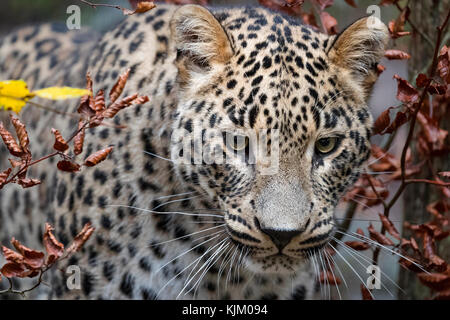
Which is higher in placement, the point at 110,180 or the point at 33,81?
the point at 33,81

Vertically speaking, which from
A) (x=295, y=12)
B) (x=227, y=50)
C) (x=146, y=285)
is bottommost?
(x=146, y=285)

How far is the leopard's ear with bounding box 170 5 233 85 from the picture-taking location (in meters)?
4.12

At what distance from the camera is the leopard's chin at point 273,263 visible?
13.2ft

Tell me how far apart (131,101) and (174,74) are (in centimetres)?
Answer: 112

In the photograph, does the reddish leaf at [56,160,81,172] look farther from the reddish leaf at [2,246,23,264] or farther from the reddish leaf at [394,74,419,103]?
the reddish leaf at [394,74,419,103]

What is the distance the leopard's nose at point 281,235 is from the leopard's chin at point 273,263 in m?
0.20

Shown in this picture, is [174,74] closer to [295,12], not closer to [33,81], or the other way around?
[295,12]

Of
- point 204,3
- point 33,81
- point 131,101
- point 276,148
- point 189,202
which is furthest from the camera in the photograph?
point 33,81

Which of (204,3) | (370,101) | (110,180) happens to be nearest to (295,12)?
(204,3)

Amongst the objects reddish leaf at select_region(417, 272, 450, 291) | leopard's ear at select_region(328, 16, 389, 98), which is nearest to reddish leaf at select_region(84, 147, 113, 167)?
leopard's ear at select_region(328, 16, 389, 98)

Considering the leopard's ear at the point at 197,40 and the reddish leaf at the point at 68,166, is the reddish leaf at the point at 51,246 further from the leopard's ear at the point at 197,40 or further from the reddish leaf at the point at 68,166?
the leopard's ear at the point at 197,40

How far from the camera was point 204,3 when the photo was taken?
16.2 feet

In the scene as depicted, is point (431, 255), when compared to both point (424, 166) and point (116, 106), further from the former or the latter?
point (116, 106)

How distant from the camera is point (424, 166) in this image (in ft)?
18.1
